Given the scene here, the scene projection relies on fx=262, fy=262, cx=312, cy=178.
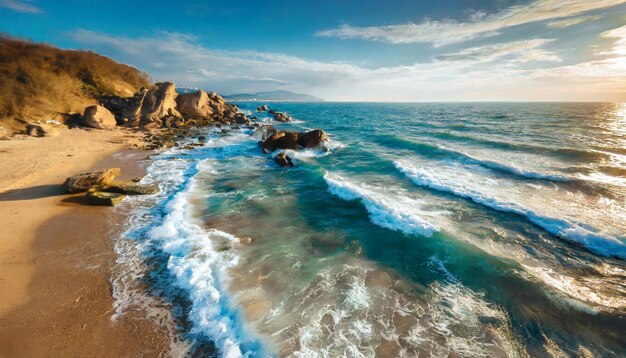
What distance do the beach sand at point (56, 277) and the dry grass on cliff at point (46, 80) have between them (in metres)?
12.4

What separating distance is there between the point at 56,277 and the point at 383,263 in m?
9.03

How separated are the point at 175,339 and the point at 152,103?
1331 inches

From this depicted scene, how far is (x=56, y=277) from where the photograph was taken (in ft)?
22.5

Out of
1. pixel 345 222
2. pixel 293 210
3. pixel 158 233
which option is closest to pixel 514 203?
pixel 345 222

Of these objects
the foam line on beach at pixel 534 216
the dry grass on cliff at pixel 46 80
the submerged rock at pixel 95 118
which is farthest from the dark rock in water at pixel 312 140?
the dry grass on cliff at pixel 46 80

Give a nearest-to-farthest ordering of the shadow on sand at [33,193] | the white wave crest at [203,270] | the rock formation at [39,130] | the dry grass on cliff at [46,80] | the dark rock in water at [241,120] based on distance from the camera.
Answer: the white wave crest at [203,270], the shadow on sand at [33,193], the rock formation at [39,130], the dry grass on cliff at [46,80], the dark rock in water at [241,120]

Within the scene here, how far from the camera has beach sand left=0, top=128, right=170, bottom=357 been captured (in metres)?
5.14

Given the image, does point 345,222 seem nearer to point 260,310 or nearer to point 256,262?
point 256,262

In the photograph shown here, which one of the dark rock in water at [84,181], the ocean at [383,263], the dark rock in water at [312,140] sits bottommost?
the ocean at [383,263]

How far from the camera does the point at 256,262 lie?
7.98m

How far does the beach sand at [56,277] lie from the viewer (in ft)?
16.9

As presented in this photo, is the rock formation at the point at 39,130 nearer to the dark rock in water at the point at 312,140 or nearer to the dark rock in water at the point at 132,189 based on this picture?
the dark rock in water at the point at 132,189

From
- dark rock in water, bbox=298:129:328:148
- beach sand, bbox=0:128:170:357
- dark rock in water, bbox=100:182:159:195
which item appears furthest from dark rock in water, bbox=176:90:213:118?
dark rock in water, bbox=100:182:159:195

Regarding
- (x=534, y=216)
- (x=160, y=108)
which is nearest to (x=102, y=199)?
(x=534, y=216)
